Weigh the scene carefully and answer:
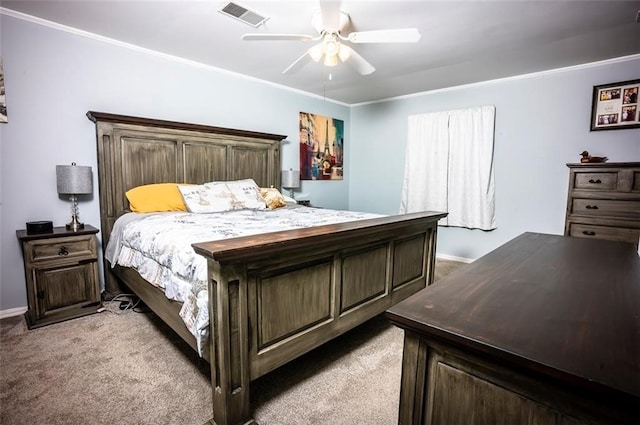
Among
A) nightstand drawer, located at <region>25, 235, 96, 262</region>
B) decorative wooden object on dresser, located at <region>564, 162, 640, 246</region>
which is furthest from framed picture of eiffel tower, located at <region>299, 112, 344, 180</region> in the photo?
decorative wooden object on dresser, located at <region>564, 162, 640, 246</region>

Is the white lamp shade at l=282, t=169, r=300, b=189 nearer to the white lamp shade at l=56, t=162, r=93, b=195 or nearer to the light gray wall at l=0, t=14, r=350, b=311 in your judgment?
the light gray wall at l=0, t=14, r=350, b=311

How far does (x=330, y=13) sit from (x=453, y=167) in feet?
10.4

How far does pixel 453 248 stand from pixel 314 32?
11.5ft

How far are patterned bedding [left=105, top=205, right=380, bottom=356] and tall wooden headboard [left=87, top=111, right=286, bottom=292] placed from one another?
366 mm

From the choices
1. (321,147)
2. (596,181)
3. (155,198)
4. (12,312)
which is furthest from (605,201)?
(12,312)

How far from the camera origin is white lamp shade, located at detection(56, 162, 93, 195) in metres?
2.53

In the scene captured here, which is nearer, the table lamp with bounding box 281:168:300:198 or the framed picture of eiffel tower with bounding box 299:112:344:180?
the table lamp with bounding box 281:168:300:198

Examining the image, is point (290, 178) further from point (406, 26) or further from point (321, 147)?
point (406, 26)

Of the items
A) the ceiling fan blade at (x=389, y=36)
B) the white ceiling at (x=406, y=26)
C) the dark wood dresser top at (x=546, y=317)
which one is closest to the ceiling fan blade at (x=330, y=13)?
the ceiling fan blade at (x=389, y=36)

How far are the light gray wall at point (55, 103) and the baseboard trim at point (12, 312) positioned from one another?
0.09ft

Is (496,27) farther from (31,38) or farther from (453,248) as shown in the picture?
(31,38)

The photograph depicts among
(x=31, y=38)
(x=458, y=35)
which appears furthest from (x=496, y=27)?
(x=31, y=38)

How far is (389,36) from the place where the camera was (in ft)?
6.94

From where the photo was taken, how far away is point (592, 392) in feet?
1.79
